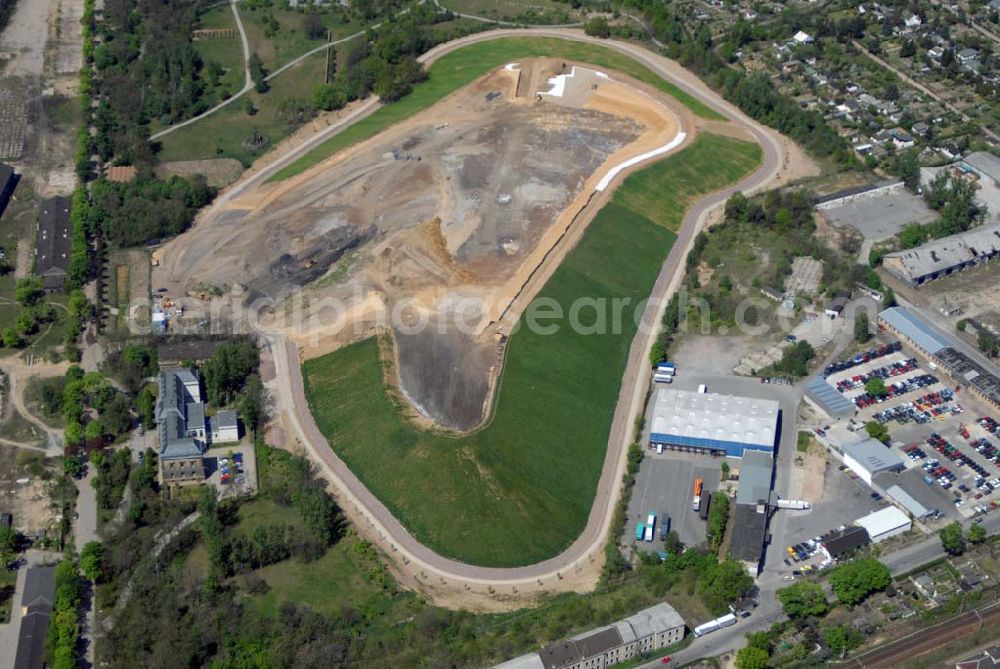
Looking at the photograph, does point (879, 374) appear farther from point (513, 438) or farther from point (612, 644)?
point (612, 644)

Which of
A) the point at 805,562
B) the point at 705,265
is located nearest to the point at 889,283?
the point at 705,265

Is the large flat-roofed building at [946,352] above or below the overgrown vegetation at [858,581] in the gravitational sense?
above

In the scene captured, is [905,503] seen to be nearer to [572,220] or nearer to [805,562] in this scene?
[805,562]

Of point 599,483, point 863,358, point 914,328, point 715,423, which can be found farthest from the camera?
point 914,328

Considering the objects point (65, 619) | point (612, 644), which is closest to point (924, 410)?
point (612, 644)

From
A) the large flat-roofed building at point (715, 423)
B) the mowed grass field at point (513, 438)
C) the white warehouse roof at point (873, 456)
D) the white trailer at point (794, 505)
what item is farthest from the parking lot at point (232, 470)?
the white warehouse roof at point (873, 456)

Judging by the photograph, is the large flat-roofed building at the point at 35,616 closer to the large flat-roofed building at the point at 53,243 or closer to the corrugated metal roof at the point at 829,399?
the large flat-roofed building at the point at 53,243
